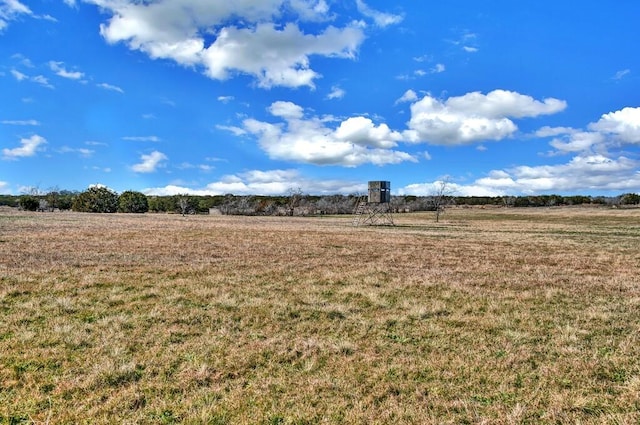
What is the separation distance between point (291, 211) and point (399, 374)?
340ft

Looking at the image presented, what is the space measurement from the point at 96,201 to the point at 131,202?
28.0 feet

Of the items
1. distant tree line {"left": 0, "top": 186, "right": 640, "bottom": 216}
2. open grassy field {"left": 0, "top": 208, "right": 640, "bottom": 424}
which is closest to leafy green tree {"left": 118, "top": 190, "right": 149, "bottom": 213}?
distant tree line {"left": 0, "top": 186, "right": 640, "bottom": 216}

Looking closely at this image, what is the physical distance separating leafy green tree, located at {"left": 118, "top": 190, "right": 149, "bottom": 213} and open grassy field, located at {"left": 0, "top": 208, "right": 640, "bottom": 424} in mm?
103741

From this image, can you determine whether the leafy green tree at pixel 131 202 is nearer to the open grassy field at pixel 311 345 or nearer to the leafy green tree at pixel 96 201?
the leafy green tree at pixel 96 201

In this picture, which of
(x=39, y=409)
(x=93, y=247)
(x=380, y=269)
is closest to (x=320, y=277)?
(x=380, y=269)

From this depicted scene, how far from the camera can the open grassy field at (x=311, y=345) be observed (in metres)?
5.43

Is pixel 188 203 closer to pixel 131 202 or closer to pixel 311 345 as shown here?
pixel 131 202

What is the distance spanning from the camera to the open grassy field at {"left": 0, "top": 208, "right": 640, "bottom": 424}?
214 inches

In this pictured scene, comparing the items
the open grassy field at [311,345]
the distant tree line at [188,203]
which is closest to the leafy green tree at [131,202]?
the distant tree line at [188,203]

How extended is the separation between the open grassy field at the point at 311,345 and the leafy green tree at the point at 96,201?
10201cm

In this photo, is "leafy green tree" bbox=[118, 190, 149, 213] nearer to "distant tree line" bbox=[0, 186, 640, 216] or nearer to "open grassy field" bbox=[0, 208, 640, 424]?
"distant tree line" bbox=[0, 186, 640, 216]

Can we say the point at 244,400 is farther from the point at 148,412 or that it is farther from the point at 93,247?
the point at 93,247

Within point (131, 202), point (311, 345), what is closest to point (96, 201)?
point (131, 202)

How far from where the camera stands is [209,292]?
11711mm
